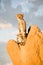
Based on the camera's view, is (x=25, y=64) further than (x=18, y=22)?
No

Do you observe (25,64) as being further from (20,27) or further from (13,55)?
(20,27)

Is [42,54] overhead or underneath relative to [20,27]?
underneath

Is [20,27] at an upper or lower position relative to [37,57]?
upper

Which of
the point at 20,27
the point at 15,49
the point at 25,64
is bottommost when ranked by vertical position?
the point at 25,64

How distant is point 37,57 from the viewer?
2289 cm

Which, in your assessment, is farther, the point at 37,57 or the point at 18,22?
the point at 18,22

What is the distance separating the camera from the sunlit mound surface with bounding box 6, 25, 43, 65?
22.8 m

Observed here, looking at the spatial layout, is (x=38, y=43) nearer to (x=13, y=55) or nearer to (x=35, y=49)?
(x=35, y=49)

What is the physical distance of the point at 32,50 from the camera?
2289cm

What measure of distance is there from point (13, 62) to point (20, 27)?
2.63m

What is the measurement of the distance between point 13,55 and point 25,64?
4.84ft

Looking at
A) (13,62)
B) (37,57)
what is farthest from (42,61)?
(13,62)

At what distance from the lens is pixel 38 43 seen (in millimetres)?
22984

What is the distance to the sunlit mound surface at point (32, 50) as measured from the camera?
74.9 feet
